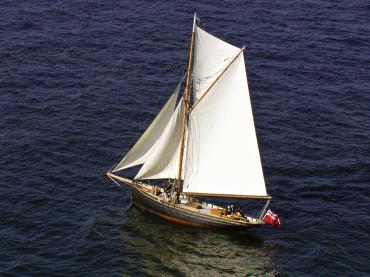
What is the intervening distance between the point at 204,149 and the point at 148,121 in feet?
83.5

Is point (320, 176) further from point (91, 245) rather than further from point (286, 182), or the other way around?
point (91, 245)

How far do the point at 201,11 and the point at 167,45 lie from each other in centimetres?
1828

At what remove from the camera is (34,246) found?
81.8 m

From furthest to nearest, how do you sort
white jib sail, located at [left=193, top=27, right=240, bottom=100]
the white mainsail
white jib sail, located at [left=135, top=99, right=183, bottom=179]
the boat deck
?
1. white jib sail, located at [left=135, top=99, right=183, bottom=179]
2. the boat deck
3. the white mainsail
4. white jib sail, located at [left=193, top=27, right=240, bottom=100]

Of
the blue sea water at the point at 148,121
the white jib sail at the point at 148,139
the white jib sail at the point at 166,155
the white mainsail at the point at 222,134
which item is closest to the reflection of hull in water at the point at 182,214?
the blue sea water at the point at 148,121

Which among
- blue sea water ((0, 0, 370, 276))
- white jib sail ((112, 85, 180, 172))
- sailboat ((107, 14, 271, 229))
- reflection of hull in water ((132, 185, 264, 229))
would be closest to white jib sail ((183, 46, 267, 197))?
sailboat ((107, 14, 271, 229))

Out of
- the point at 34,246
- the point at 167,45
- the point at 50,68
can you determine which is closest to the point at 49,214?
the point at 34,246

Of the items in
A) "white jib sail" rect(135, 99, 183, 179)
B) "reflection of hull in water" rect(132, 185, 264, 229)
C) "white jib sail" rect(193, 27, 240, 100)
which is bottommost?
"reflection of hull in water" rect(132, 185, 264, 229)

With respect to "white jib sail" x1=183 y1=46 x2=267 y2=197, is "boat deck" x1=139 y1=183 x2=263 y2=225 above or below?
below

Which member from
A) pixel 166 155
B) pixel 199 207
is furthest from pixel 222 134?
pixel 199 207

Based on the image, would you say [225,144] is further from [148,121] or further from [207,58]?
[148,121]

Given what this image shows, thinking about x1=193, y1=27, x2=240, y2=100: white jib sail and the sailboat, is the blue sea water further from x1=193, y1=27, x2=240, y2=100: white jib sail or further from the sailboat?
x1=193, y1=27, x2=240, y2=100: white jib sail

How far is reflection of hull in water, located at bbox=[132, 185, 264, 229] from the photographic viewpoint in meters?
→ 85.1

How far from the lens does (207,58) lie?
83.1 metres
